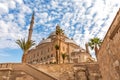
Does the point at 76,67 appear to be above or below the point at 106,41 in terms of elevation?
below

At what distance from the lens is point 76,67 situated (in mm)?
22078

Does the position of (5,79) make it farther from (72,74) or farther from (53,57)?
(53,57)

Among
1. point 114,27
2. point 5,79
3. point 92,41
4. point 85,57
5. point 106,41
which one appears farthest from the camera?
point 85,57

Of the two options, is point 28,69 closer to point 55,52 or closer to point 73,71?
point 73,71

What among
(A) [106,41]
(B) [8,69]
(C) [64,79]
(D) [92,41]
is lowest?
(C) [64,79]

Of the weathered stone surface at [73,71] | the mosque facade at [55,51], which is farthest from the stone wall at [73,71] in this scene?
the mosque facade at [55,51]

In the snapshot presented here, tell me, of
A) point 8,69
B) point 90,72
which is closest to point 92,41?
point 90,72

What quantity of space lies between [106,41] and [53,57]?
4901 cm

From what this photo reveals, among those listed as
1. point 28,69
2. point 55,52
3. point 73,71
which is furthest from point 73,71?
point 55,52

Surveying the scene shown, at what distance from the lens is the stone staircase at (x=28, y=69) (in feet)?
59.5

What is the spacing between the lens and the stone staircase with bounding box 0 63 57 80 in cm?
1814

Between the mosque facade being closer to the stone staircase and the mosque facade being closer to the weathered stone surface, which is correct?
the weathered stone surface

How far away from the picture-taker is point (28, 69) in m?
19.4

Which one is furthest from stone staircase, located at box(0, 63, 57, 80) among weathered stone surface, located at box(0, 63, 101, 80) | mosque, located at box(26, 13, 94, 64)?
mosque, located at box(26, 13, 94, 64)
